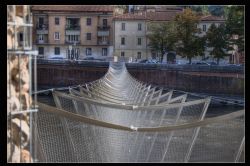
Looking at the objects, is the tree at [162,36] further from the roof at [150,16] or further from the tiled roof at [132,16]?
the tiled roof at [132,16]

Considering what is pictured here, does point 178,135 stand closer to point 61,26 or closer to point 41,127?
point 41,127

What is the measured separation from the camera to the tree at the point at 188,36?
49.8 feet

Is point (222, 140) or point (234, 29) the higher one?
point (234, 29)

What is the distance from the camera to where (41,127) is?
6.54 feet

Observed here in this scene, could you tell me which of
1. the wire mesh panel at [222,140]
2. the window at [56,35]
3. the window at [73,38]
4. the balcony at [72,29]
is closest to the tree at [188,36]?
the balcony at [72,29]

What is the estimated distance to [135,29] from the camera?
44.9 feet

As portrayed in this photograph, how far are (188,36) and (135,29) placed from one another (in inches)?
102

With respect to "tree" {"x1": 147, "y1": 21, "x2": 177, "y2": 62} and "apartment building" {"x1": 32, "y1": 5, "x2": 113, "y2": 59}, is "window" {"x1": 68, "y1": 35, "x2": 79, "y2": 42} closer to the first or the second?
"apartment building" {"x1": 32, "y1": 5, "x2": 113, "y2": 59}

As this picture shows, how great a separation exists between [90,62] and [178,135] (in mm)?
13978

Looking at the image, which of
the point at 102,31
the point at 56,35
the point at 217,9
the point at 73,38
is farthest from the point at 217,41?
the point at 56,35

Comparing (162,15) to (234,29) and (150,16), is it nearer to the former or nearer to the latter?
(150,16)

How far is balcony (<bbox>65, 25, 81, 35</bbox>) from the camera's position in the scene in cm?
1373

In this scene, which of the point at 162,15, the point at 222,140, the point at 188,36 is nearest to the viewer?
the point at 222,140

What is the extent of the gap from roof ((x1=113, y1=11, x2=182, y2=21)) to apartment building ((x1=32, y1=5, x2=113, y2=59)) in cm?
47
